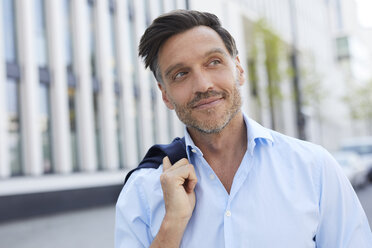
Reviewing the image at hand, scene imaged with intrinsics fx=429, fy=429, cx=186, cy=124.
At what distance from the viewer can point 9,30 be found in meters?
12.5

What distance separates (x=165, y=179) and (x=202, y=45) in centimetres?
62

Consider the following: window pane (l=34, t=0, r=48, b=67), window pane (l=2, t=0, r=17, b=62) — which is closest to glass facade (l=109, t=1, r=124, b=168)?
window pane (l=34, t=0, r=48, b=67)

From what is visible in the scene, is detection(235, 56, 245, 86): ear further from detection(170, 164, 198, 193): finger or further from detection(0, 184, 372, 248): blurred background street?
detection(0, 184, 372, 248): blurred background street

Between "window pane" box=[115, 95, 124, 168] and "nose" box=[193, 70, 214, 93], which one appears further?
"window pane" box=[115, 95, 124, 168]

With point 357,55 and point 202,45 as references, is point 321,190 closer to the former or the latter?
point 202,45

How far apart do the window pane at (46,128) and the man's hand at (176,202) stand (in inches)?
480

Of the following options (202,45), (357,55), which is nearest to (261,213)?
(202,45)

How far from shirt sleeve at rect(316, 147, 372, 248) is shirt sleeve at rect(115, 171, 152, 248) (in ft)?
2.40

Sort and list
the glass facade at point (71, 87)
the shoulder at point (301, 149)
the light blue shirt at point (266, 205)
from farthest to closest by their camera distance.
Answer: the glass facade at point (71, 87), the shoulder at point (301, 149), the light blue shirt at point (266, 205)

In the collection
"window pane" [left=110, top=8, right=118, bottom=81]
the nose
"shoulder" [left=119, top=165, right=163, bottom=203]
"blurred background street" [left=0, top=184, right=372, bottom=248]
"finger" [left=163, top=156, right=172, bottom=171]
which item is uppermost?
"window pane" [left=110, top=8, right=118, bottom=81]

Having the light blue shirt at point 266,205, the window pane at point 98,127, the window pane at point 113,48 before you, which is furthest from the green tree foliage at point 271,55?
the light blue shirt at point 266,205

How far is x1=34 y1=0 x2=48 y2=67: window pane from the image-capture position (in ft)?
44.2

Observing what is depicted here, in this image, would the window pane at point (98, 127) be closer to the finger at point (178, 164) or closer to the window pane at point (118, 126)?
the window pane at point (118, 126)

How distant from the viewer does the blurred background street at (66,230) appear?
762cm
